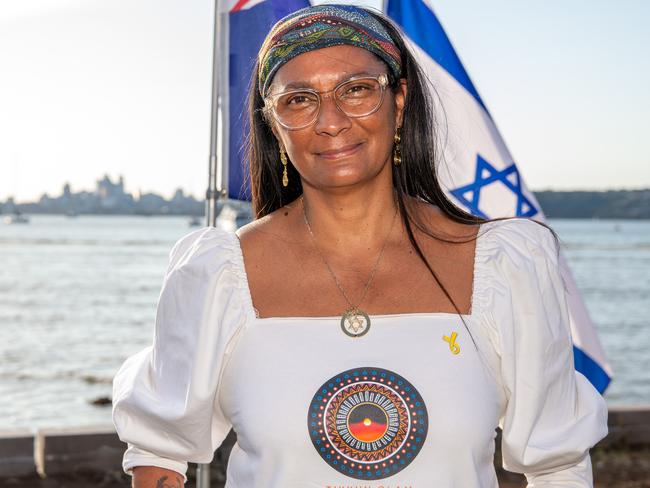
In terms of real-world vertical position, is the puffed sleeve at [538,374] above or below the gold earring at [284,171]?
below

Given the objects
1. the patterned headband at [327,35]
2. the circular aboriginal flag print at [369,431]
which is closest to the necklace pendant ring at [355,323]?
the circular aboriginal flag print at [369,431]

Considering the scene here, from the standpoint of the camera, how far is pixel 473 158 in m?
3.72

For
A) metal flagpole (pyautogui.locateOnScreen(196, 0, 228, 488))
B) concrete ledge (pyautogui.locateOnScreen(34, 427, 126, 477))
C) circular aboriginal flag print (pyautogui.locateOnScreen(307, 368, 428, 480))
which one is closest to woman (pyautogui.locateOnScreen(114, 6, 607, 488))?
circular aboriginal flag print (pyautogui.locateOnScreen(307, 368, 428, 480))

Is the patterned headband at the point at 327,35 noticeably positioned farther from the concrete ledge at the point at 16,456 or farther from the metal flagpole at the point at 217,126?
the concrete ledge at the point at 16,456

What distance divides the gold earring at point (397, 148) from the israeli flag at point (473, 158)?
1.63 m

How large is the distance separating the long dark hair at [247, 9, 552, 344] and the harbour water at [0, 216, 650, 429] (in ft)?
30.1

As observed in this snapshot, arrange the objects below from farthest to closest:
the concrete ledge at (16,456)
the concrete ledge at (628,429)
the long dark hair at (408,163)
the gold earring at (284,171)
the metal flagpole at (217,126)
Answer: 1. the concrete ledge at (628,429)
2. the concrete ledge at (16,456)
3. the metal flagpole at (217,126)
4. the gold earring at (284,171)
5. the long dark hair at (408,163)

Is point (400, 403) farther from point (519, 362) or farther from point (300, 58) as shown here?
point (300, 58)

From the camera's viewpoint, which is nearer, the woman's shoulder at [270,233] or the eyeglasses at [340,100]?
the eyeglasses at [340,100]

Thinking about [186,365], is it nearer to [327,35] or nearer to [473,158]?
[327,35]

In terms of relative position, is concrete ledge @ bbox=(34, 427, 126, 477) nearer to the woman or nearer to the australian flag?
the australian flag

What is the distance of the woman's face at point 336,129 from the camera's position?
1.85m

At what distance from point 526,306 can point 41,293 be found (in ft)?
106

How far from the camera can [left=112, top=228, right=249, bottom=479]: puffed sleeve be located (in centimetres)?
189
